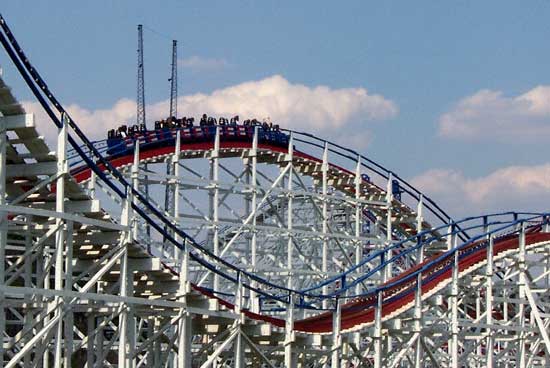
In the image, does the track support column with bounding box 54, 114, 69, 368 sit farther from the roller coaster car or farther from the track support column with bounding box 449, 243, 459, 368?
the roller coaster car

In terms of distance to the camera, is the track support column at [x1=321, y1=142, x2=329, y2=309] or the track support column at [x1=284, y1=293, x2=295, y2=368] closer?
the track support column at [x1=284, y1=293, x2=295, y2=368]

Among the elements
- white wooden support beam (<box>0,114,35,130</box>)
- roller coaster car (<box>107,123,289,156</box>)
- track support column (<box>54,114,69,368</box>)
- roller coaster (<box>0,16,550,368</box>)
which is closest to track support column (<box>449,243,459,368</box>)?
roller coaster (<box>0,16,550,368</box>)

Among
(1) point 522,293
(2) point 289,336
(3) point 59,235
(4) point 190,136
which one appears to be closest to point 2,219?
(3) point 59,235

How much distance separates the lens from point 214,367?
32.1 metres

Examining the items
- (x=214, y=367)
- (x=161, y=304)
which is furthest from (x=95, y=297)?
(x=214, y=367)

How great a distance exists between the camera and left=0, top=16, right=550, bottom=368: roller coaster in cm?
2189

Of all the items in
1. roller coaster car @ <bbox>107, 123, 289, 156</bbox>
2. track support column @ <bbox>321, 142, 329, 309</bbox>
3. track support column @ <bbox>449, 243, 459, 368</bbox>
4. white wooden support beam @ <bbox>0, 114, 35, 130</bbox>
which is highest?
roller coaster car @ <bbox>107, 123, 289, 156</bbox>

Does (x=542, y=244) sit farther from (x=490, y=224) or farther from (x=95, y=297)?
(x=95, y=297)

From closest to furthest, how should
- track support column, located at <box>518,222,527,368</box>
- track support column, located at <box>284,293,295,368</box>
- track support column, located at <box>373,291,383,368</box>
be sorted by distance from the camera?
track support column, located at <box>284,293,295,368</box> → track support column, located at <box>373,291,383,368</box> → track support column, located at <box>518,222,527,368</box>

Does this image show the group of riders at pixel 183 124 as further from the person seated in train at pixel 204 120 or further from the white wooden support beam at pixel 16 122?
the white wooden support beam at pixel 16 122

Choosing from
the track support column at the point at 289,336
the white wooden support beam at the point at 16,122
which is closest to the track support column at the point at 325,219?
the track support column at the point at 289,336

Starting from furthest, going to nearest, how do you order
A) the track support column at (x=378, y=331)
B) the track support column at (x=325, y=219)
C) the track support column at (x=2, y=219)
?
1. the track support column at (x=325, y=219)
2. the track support column at (x=378, y=331)
3. the track support column at (x=2, y=219)

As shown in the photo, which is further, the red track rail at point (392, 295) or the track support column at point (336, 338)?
the red track rail at point (392, 295)

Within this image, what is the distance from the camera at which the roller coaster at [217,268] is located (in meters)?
21.9
